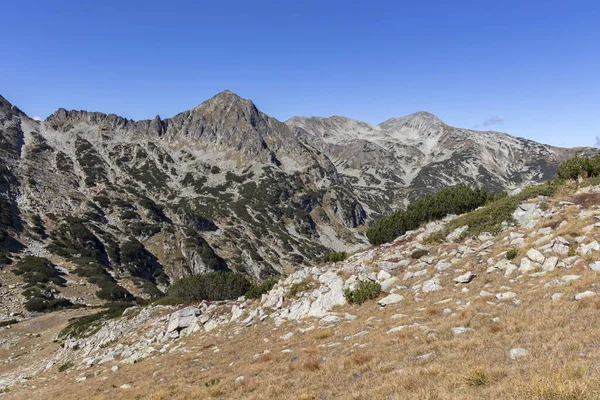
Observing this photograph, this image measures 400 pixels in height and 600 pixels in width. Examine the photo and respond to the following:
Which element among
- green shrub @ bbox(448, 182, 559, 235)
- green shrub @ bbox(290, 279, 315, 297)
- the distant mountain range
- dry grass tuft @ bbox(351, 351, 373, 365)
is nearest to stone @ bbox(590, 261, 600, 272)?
green shrub @ bbox(448, 182, 559, 235)

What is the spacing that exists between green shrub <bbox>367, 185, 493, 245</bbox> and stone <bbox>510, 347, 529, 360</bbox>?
35733mm

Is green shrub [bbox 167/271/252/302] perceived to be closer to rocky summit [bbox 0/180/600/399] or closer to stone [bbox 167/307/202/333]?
rocky summit [bbox 0/180/600/399]

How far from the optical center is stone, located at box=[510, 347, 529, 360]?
800 cm

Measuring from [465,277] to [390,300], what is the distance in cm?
392

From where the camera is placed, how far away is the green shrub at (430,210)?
41.2 m

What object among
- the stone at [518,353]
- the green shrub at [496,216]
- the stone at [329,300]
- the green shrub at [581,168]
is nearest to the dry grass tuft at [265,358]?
the stone at [329,300]

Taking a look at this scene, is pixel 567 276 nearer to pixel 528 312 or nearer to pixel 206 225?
pixel 528 312

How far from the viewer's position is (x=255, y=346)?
1673 centimetres

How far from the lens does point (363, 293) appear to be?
1894 centimetres

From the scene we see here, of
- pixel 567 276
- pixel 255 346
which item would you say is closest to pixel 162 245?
pixel 255 346

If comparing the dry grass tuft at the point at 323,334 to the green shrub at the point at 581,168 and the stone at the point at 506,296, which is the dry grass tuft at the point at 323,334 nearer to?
the stone at the point at 506,296

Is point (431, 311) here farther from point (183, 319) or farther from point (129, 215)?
point (129, 215)

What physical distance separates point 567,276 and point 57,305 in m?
61.3

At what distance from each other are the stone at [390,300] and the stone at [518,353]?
896 cm
